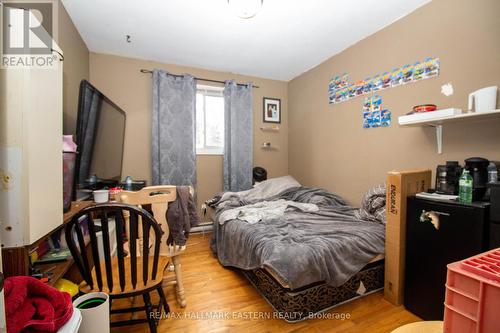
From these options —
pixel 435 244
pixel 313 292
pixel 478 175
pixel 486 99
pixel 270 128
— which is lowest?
pixel 313 292

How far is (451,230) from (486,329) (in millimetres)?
1289

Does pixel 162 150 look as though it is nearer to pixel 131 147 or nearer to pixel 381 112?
pixel 131 147

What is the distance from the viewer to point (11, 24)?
0.85 metres

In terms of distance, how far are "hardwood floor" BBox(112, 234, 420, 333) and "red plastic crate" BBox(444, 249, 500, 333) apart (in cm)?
127

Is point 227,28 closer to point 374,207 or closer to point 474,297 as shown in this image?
point 374,207

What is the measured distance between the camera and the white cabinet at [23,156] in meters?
0.83

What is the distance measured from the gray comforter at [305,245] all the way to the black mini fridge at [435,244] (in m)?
0.28

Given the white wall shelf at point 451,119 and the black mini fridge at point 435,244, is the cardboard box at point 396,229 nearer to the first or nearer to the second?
the black mini fridge at point 435,244

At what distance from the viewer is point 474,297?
1.35ft

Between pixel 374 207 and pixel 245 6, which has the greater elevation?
pixel 245 6

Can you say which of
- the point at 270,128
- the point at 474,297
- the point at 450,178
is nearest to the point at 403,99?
the point at 450,178

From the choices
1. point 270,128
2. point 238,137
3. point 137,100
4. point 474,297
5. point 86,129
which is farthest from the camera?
point 270,128

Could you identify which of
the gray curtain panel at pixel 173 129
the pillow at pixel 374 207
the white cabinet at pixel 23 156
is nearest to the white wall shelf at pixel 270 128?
the gray curtain panel at pixel 173 129

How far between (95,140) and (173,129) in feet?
4.37
